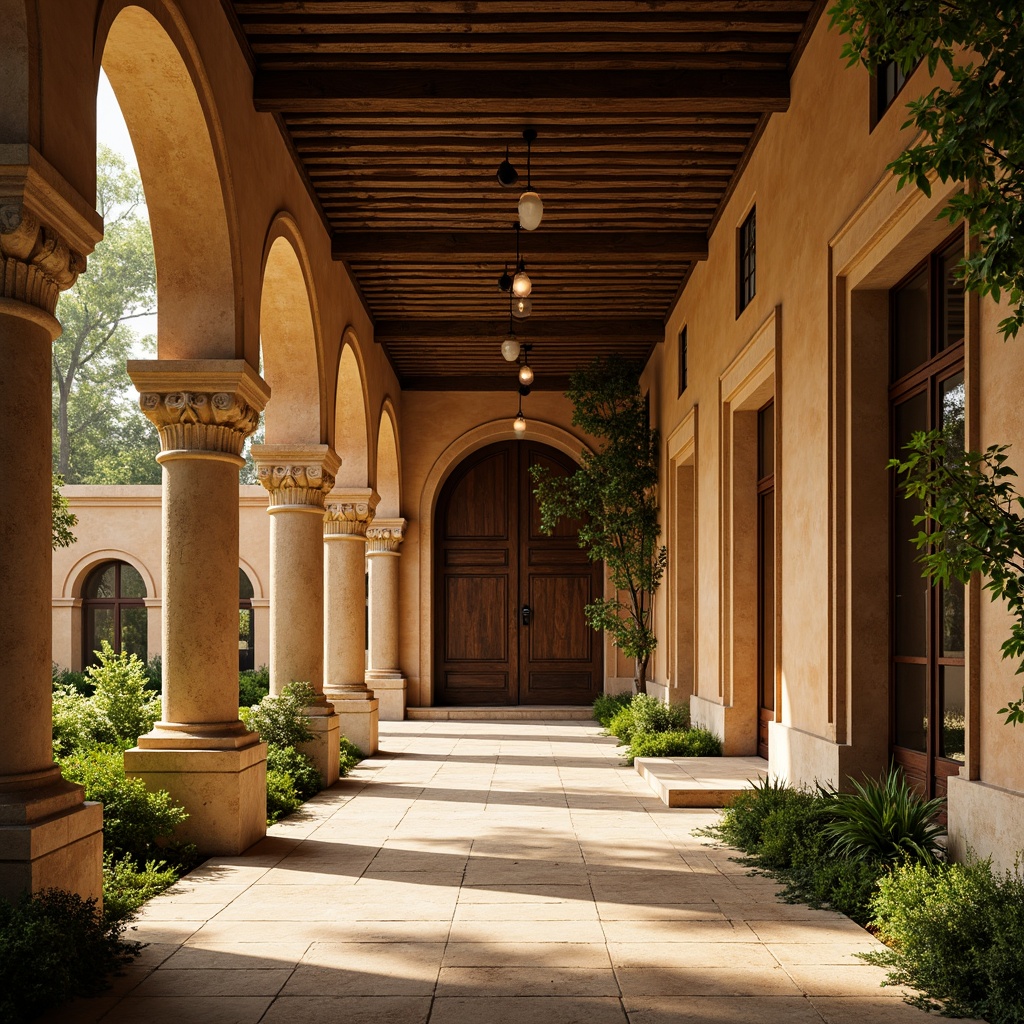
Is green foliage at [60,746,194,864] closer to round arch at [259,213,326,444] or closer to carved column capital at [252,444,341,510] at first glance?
carved column capital at [252,444,341,510]

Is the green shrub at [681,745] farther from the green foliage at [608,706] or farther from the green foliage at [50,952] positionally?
the green foliage at [50,952]

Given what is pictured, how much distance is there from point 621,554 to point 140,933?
10927mm

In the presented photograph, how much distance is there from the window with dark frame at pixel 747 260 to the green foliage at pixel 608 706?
22.6ft

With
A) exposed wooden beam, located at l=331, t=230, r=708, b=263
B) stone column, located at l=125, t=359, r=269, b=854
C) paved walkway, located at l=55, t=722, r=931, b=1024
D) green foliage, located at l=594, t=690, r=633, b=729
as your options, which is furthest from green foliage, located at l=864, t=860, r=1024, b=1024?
green foliage, located at l=594, t=690, r=633, b=729

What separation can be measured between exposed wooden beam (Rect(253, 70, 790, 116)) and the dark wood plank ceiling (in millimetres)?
12

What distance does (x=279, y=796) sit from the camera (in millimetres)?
8633

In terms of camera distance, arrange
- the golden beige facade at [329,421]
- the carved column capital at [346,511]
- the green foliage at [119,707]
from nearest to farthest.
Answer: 1. the golden beige facade at [329,421]
2. the green foliage at [119,707]
3. the carved column capital at [346,511]

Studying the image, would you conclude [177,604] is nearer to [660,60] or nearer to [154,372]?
[154,372]

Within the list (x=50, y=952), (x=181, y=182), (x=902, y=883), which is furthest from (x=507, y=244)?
(x=50, y=952)

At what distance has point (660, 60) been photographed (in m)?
7.79

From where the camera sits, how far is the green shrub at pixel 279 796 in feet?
27.7

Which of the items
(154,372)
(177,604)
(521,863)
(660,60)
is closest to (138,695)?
(177,604)

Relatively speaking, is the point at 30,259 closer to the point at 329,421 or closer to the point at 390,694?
the point at 329,421

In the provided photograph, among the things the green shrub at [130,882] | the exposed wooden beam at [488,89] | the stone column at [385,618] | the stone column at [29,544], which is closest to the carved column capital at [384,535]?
the stone column at [385,618]
